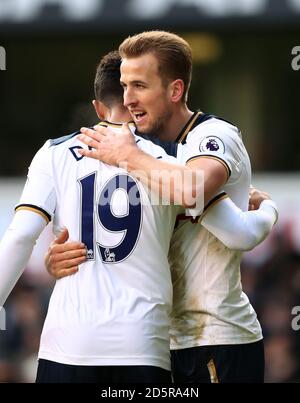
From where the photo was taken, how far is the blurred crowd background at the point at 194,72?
11.1 m

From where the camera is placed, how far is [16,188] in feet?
37.3

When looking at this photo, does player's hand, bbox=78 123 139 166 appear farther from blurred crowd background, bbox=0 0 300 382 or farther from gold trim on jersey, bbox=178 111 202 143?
blurred crowd background, bbox=0 0 300 382

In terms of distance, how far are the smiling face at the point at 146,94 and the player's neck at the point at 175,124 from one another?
2 centimetres

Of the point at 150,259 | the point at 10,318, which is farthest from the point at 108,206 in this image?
the point at 10,318

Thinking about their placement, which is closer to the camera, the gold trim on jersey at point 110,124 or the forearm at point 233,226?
the forearm at point 233,226

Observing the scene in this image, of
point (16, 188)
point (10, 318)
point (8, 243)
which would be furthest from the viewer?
point (16, 188)

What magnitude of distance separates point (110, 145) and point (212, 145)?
1.27 feet

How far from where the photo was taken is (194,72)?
37.4 feet

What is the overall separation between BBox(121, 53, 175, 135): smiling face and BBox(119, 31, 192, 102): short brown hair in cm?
2

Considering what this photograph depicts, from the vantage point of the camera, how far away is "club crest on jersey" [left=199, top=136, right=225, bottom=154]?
13.0 feet

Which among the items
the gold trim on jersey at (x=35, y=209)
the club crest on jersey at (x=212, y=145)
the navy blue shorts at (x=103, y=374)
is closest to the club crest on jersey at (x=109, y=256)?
the gold trim on jersey at (x=35, y=209)

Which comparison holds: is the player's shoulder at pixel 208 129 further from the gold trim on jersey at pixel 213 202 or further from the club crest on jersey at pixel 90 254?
the club crest on jersey at pixel 90 254

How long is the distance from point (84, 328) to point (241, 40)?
8.19 meters
